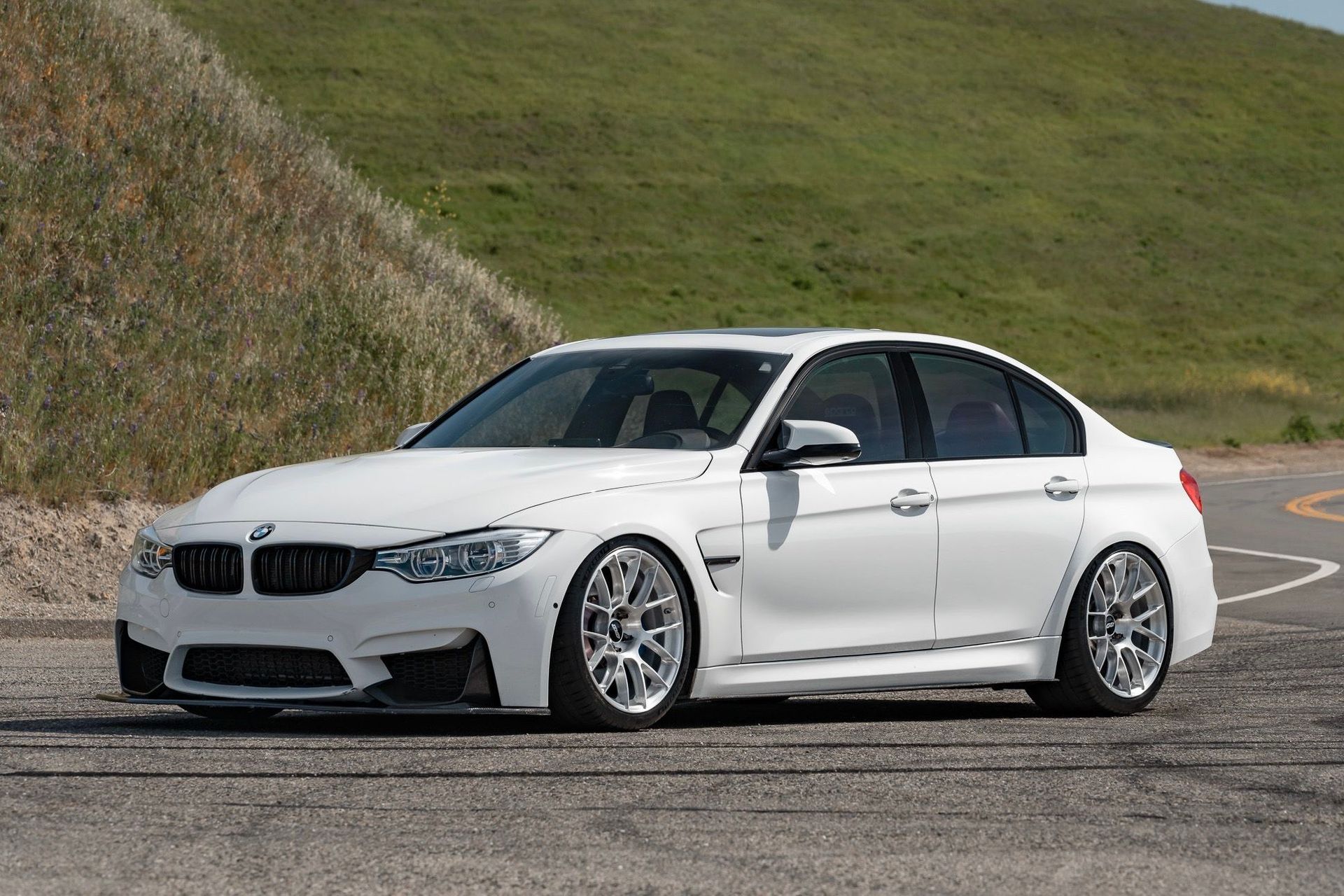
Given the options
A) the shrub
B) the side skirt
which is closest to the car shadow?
the side skirt

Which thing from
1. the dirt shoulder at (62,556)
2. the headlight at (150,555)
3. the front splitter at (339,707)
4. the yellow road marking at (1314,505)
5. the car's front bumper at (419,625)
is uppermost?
the headlight at (150,555)

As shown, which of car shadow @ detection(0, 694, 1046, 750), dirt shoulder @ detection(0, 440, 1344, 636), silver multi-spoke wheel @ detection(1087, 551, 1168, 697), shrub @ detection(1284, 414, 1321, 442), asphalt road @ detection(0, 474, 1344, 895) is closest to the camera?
asphalt road @ detection(0, 474, 1344, 895)

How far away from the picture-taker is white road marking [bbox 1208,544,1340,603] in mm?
15516

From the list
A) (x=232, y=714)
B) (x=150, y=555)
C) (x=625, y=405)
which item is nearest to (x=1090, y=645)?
(x=625, y=405)

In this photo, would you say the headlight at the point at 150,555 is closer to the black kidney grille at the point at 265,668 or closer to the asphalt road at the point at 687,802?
the black kidney grille at the point at 265,668

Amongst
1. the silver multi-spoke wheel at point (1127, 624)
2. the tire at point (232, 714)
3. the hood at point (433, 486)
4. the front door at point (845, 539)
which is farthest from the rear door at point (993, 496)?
the tire at point (232, 714)

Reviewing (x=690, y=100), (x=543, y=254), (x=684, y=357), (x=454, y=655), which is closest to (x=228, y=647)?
(x=454, y=655)

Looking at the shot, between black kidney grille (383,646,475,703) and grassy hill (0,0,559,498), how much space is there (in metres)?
7.34

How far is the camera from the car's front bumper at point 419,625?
23.8ft

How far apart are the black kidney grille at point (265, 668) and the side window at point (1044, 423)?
346 centimetres

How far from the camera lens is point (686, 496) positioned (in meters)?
7.82

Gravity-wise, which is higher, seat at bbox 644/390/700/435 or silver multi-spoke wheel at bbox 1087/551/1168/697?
seat at bbox 644/390/700/435

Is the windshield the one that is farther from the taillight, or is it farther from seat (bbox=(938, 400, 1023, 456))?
the taillight

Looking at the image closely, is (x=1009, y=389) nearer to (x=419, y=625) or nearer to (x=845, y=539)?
(x=845, y=539)
